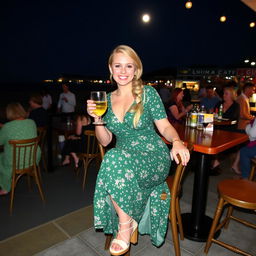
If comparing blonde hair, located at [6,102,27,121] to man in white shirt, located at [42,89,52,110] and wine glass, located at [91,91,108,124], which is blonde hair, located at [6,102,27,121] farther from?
man in white shirt, located at [42,89,52,110]

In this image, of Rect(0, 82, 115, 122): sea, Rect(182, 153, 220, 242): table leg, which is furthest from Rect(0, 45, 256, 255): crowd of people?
Rect(0, 82, 115, 122): sea

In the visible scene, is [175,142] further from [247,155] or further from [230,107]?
[230,107]

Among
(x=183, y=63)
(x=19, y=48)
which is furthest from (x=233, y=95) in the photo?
(x=19, y=48)

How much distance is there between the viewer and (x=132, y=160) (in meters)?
1.32

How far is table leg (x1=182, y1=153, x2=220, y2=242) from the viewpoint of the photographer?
208 centimetres

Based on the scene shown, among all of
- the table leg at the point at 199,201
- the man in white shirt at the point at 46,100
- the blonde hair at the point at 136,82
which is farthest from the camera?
the man in white shirt at the point at 46,100

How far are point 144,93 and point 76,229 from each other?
5.35ft

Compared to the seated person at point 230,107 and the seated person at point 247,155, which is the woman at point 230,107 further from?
the seated person at point 247,155

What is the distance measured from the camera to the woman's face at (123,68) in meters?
1.57

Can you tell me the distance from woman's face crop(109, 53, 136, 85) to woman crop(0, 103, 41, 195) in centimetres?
174

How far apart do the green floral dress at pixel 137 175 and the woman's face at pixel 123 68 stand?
0.18 meters

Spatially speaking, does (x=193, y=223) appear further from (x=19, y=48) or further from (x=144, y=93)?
(x=19, y=48)

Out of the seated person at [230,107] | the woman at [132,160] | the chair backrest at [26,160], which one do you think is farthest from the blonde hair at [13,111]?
the seated person at [230,107]

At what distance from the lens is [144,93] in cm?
168
